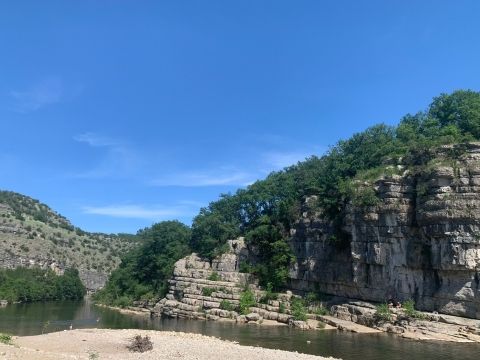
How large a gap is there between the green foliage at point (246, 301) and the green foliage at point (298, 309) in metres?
5.30

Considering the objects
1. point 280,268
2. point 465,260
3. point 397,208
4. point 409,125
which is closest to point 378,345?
point 465,260

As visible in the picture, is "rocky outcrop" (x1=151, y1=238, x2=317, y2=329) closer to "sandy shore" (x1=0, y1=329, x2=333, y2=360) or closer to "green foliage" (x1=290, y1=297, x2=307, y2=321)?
"green foliage" (x1=290, y1=297, x2=307, y2=321)

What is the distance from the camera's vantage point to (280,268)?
6228 centimetres

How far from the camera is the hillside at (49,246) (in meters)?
122

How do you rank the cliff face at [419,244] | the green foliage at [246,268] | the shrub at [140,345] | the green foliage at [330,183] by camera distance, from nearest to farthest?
the shrub at [140,345] → the cliff face at [419,244] → the green foliage at [330,183] → the green foliage at [246,268]

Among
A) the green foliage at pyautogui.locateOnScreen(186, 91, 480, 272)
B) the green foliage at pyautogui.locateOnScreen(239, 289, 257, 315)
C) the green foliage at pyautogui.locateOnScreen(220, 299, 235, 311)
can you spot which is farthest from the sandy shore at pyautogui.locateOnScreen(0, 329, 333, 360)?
the green foliage at pyautogui.locateOnScreen(186, 91, 480, 272)

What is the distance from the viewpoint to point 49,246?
5335 inches

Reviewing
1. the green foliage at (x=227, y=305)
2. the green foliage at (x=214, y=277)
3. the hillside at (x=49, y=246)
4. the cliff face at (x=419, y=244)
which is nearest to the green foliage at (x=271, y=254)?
the green foliage at (x=214, y=277)

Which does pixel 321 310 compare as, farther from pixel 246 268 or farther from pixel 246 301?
pixel 246 268

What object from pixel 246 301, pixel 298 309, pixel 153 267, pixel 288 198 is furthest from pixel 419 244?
pixel 153 267

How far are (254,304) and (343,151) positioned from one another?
83.1 ft

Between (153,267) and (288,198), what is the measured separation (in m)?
30.6

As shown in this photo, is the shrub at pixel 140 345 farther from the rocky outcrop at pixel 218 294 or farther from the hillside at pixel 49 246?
the hillside at pixel 49 246

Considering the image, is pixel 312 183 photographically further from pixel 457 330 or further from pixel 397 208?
pixel 457 330
